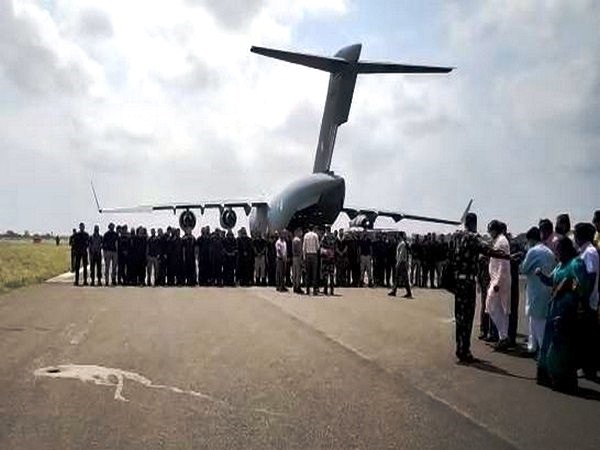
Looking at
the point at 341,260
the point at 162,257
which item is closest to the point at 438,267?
the point at 341,260

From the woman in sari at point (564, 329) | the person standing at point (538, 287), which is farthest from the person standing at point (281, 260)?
the woman in sari at point (564, 329)

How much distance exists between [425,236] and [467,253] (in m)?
17.6

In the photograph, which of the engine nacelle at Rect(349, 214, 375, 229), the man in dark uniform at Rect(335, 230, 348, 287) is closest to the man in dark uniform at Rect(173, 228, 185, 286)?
the man in dark uniform at Rect(335, 230, 348, 287)

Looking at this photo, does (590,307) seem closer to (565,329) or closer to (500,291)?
(565,329)

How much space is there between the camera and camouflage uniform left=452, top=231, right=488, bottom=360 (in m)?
10.2

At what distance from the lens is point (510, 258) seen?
10.5m

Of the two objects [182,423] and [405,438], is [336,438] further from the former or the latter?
[182,423]

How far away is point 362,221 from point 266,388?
31.2 metres

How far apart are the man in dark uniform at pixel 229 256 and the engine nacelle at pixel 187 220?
13165 millimetres

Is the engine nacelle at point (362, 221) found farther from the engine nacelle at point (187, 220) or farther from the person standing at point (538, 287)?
the person standing at point (538, 287)

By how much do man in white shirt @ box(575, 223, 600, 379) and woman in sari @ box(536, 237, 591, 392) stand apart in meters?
0.10

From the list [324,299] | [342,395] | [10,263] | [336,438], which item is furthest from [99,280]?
[336,438]

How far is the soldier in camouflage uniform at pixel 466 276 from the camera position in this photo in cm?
1017

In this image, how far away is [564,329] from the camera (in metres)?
8.46
